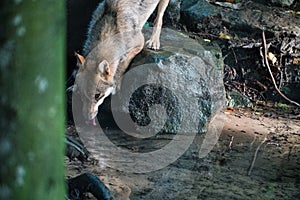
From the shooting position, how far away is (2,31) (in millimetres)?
1308

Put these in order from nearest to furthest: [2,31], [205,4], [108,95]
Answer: [2,31] → [108,95] → [205,4]

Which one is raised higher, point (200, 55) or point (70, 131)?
point (200, 55)

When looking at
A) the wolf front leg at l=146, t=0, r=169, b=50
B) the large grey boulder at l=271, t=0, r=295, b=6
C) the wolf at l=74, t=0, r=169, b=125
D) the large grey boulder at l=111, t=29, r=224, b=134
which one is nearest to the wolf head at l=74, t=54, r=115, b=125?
the wolf at l=74, t=0, r=169, b=125

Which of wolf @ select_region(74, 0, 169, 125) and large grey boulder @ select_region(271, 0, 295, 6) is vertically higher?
large grey boulder @ select_region(271, 0, 295, 6)

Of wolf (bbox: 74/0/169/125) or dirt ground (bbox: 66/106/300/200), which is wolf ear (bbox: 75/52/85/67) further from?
dirt ground (bbox: 66/106/300/200)

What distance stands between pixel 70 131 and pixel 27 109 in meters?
4.95

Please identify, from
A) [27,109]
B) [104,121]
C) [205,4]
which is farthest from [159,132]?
[27,109]

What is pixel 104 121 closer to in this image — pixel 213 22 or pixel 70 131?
pixel 70 131

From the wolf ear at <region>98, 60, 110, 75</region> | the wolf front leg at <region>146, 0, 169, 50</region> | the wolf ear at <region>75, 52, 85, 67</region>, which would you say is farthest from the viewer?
the wolf front leg at <region>146, 0, 169, 50</region>

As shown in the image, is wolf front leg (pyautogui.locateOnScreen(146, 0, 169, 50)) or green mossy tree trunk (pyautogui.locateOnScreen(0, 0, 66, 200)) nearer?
green mossy tree trunk (pyautogui.locateOnScreen(0, 0, 66, 200))

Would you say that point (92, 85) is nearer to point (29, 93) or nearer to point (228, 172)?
point (228, 172)

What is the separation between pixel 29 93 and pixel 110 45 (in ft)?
19.0

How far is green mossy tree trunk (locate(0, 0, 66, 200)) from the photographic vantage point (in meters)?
1.31

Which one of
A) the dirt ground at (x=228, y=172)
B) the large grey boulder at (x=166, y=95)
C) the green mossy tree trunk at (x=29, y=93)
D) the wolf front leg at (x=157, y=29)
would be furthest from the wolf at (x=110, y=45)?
the green mossy tree trunk at (x=29, y=93)
